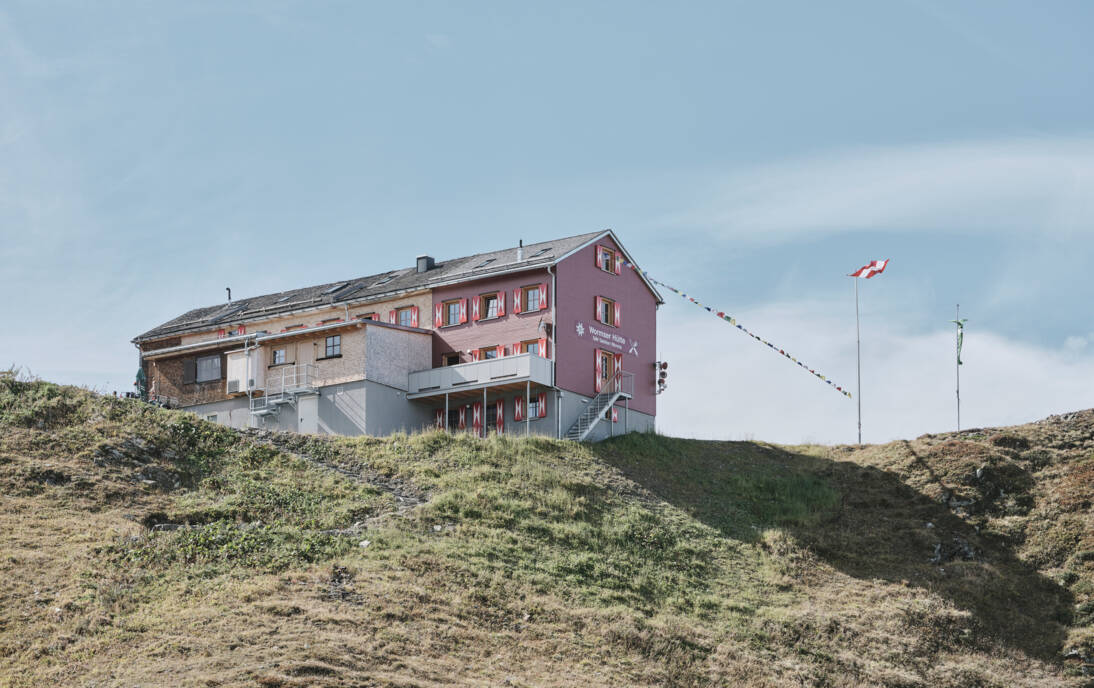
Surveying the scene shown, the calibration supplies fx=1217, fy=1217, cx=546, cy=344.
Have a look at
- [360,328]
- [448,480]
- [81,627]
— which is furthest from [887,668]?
[360,328]

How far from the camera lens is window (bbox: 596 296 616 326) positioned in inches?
2170

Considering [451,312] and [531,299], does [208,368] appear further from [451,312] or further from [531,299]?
[531,299]

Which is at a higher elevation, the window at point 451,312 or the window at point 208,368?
the window at point 451,312

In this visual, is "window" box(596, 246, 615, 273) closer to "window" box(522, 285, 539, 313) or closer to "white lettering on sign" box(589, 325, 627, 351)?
"white lettering on sign" box(589, 325, 627, 351)

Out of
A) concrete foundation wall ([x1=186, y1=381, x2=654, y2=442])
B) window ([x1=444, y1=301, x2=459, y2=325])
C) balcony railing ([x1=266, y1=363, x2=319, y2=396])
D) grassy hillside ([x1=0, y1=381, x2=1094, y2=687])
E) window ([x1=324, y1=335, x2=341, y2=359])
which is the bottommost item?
grassy hillside ([x1=0, y1=381, x2=1094, y2=687])

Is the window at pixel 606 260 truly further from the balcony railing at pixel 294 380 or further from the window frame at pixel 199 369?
the window frame at pixel 199 369

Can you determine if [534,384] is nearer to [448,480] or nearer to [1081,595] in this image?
[448,480]

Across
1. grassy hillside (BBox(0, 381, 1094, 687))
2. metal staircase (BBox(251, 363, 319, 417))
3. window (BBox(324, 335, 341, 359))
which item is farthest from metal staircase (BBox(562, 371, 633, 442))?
metal staircase (BBox(251, 363, 319, 417))

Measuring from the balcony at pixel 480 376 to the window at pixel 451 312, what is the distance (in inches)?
133

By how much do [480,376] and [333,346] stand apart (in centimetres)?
657

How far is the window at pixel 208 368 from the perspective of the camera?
54875mm

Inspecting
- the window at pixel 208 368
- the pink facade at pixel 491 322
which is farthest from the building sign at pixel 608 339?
the window at pixel 208 368

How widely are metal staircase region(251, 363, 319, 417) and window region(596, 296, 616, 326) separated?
12.8m

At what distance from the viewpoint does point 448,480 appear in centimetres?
4278
